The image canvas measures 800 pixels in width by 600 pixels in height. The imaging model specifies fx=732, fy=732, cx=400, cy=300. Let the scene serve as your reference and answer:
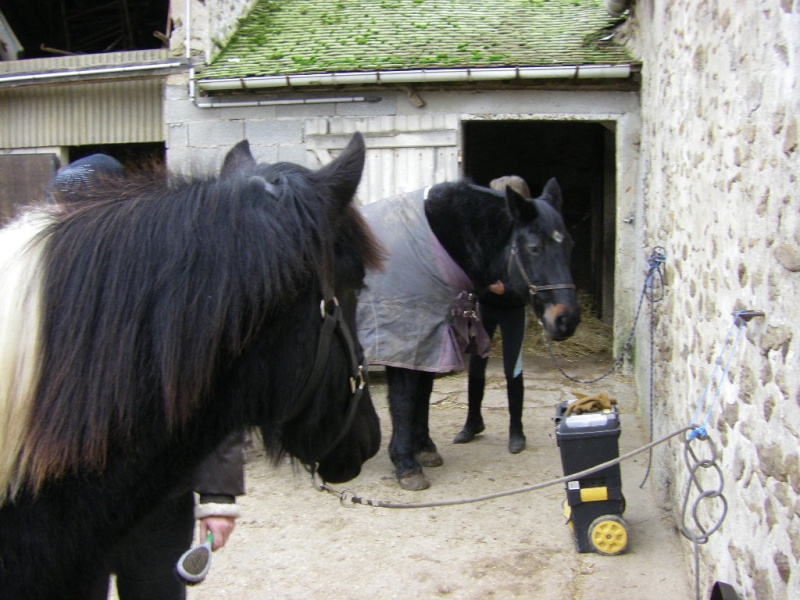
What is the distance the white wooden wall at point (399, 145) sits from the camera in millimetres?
7547

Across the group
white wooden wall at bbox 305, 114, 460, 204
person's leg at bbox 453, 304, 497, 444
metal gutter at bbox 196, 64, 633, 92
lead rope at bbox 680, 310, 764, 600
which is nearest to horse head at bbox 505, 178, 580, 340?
person's leg at bbox 453, 304, 497, 444

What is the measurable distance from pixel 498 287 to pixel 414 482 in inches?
55.1

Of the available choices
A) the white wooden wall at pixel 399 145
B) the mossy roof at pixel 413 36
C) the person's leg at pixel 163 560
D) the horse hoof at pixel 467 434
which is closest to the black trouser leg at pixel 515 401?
the horse hoof at pixel 467 434

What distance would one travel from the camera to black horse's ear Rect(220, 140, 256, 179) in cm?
172

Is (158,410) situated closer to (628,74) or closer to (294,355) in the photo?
(294,355)

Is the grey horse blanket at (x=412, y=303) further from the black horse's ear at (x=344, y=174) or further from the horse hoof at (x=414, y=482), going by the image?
the black horse's ear at (x=344, y=174)

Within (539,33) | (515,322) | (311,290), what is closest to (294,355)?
(311,290)

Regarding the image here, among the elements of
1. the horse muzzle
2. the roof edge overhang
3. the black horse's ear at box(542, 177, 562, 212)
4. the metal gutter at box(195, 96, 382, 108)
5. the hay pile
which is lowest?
the hay pile

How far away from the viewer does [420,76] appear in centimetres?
719

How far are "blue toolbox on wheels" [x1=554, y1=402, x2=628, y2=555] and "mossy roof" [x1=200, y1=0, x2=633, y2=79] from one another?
4.49 meters

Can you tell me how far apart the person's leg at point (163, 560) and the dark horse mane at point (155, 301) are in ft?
2.38

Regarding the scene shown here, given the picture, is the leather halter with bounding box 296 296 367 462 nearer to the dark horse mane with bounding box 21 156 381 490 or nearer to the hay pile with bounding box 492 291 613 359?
the dark horse mane with bounding box 21 156 381 490

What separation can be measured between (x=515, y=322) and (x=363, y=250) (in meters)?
3.76

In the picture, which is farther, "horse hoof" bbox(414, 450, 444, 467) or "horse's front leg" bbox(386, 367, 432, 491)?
"horse hoof" bbox(414, 450, 444, 467)
